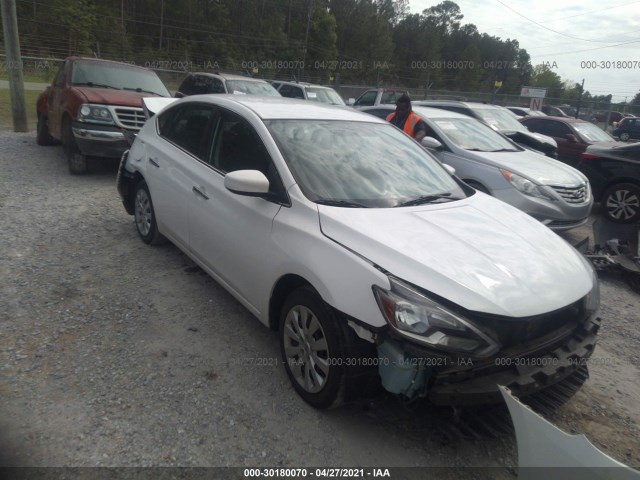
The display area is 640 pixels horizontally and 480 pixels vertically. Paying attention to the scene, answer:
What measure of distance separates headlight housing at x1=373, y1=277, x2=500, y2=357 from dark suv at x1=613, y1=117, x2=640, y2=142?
84.6ft

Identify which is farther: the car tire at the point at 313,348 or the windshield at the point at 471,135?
the windshield at the point at 471,135

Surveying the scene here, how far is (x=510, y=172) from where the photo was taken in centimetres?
595

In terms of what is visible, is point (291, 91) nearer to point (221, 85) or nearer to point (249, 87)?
point (249, 87)

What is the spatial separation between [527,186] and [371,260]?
4.21m

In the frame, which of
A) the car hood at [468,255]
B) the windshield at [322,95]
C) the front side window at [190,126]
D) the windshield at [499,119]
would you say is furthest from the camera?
the windshield at [322,95]

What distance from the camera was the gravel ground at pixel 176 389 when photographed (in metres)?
2.40

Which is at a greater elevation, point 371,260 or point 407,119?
point 407,119

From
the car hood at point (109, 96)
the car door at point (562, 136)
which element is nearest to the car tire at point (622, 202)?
the car door at point (562, 136)

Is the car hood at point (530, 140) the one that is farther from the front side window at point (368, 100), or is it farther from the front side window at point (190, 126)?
the front side window at point (190, 126)

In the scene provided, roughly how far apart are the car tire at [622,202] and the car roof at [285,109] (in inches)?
214

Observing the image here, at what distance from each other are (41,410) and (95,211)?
12.8 ft

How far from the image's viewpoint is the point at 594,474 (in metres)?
1.67

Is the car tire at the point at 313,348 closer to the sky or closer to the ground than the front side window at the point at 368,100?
closer to the ground

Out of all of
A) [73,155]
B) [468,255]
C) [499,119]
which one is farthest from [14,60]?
[468,255]
